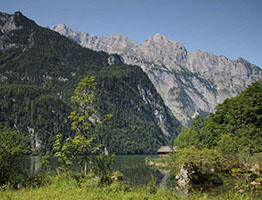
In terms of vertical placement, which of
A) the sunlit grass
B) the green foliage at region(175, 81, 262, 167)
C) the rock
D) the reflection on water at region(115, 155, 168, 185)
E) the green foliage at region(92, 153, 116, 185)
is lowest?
the reflection on water at region(115, 155, 168, 185)

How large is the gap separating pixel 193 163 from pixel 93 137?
58.1ft

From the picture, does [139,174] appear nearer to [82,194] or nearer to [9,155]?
[9,155]

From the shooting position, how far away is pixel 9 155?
17484mm

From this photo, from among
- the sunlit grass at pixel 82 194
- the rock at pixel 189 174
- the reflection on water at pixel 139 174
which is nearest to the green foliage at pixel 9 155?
the sunlit grass at pixel 82 194

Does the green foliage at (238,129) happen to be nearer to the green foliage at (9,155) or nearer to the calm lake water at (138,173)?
the calm lake water at (138,173)

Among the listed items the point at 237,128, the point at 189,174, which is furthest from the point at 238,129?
the point at 189,174

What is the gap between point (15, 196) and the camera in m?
13.7

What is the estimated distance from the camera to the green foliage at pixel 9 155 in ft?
56.9

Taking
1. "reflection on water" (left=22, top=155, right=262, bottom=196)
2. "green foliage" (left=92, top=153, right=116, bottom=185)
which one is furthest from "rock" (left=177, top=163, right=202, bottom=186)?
"green foliage" (left=92, top=153, right=116, bottom=185)

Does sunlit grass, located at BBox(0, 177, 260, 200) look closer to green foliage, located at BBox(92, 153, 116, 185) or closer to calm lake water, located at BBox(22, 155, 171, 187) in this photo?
green foliage, located at BBox(92, 153, 116, 185)

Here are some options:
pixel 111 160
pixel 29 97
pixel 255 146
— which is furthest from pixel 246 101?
pixel 29 97

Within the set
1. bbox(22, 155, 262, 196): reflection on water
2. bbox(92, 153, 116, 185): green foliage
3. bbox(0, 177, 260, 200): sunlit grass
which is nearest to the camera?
bbox(0, 177, 260, 200): sunlit grass

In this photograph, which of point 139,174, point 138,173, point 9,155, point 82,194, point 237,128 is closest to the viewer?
point 82,194

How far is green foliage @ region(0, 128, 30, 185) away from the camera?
17344 millimetres
